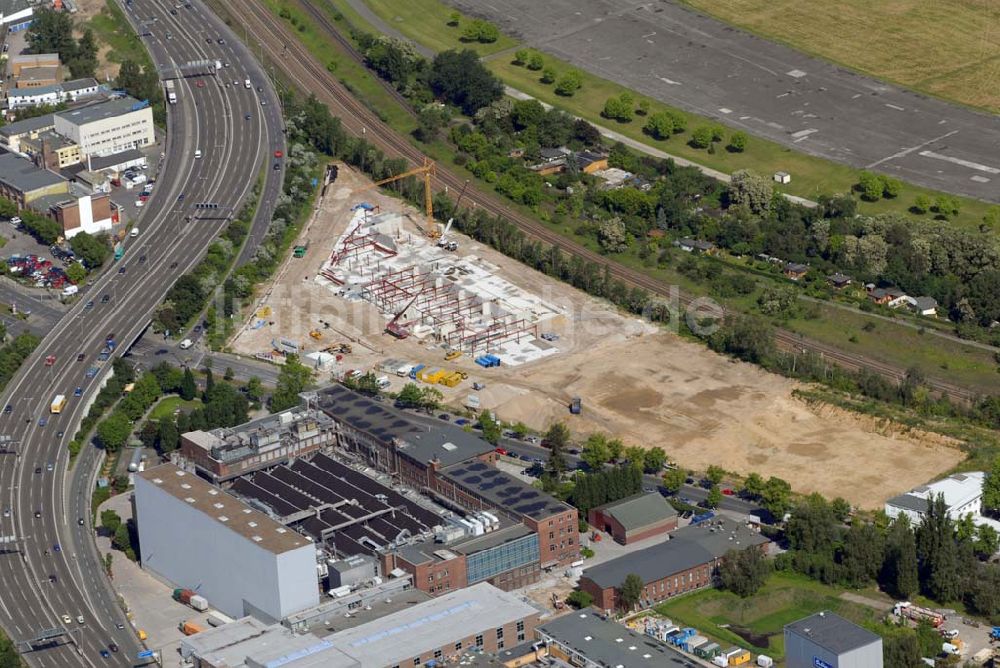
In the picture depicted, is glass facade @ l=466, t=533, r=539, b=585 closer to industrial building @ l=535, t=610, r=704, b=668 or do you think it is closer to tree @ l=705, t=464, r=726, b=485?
industrial building @ l=535, t=610, r=704, b=668

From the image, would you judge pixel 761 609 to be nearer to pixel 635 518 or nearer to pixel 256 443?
pixel 635 518

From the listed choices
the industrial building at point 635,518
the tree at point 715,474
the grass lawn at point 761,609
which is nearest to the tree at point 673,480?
the tree at point 715,474

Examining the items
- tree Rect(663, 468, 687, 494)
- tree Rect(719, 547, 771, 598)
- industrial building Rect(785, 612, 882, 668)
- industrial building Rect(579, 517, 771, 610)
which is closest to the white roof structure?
industrial building Rect(579, 517, 771, 610)

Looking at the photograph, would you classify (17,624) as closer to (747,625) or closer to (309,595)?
(309,595)

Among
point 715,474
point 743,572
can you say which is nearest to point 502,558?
point 743,572

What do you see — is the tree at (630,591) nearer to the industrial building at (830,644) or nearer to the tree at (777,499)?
the industrial building at (830,644)

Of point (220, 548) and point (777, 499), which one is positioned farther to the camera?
point (777, 499)

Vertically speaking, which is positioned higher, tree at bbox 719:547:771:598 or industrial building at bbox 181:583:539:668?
industrial building at bbox 181:583:539:668
